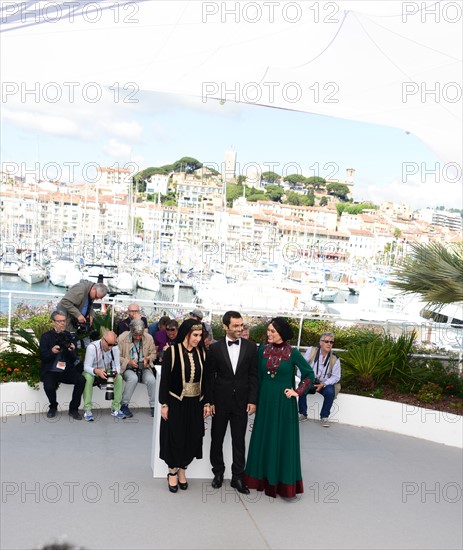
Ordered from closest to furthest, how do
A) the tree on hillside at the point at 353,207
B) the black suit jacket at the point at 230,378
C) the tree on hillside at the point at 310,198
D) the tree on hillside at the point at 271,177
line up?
the black suit jacket at the point at 230,378, the tree on hillside at the point at 310,198, the tree on hillside at the point at 353,207, the tree on hillside at the point at 271,177

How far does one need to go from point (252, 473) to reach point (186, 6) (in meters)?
4.81

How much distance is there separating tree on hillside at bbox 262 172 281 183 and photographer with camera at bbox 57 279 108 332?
85013mm

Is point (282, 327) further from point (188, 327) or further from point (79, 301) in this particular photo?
point (79, 301)

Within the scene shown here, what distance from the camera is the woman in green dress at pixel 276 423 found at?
5.28m

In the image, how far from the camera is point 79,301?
25.4 feet

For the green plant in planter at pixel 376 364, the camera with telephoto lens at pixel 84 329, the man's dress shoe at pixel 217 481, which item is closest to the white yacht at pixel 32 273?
the camera with telephoto lens at pixel 84 329

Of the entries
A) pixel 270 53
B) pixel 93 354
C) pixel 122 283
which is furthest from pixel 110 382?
pixel 122 283

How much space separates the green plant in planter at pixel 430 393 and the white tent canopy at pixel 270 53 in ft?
10.8

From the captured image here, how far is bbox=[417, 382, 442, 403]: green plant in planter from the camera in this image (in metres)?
7.91

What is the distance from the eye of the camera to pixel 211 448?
551cm

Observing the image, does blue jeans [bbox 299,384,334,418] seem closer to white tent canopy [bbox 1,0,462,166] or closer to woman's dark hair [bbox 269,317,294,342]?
woman's dark hair [bbox 269,317,294,342]

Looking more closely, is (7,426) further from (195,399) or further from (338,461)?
(338,461)

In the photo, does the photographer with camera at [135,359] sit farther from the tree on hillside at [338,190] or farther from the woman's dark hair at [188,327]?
the tree on hillside at [338,190]

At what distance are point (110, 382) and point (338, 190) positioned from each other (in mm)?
88781
